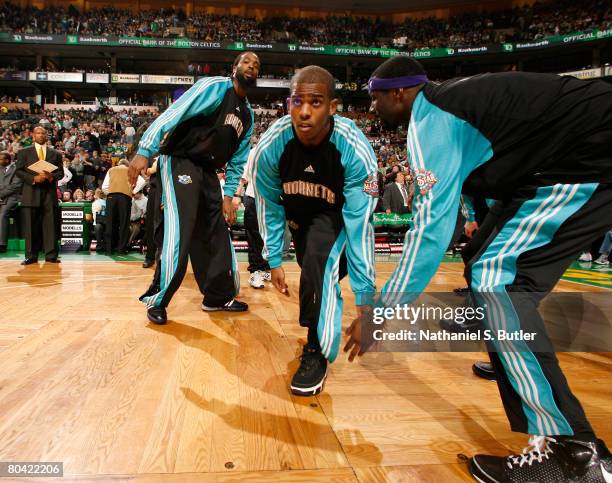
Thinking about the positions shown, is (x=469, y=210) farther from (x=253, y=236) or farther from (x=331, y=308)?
(x=253, y=236)

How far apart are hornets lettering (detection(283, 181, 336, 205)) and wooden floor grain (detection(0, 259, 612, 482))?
36.4 inches

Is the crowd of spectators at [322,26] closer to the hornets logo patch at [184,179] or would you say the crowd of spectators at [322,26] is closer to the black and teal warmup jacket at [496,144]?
the hornets logo patch at [184,179]

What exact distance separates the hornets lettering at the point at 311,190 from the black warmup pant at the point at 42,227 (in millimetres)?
5316

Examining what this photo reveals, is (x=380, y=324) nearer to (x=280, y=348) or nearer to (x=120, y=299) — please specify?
(x=280, y=348)

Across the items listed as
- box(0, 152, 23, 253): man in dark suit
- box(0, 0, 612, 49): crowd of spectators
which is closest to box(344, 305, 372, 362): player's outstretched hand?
box(0, 152, 23, 253): man in dark suit

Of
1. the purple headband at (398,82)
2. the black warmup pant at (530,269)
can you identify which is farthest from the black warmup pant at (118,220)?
the black warmup pant at (530,269)

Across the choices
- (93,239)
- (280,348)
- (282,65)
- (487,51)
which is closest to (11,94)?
(282,65)

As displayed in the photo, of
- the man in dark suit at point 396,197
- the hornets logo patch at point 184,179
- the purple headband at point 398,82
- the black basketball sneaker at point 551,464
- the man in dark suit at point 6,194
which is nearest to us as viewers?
the black basketball sneaker at point 551,464

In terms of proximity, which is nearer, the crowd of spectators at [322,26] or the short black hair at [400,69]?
the short black hair at [400,69]

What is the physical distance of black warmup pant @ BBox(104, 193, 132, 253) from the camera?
718 centimetres

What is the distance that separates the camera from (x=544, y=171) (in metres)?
1.42

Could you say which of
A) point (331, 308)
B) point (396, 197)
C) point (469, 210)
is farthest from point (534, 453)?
point (396, 197)

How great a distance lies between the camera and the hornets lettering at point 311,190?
6.81 ft

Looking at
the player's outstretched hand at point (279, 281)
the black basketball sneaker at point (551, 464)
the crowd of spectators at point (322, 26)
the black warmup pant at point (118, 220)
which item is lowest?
the black warmup pant at point (118, 220)
